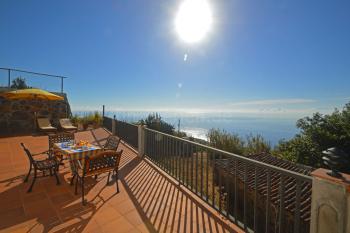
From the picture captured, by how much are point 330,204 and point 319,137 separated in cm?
1093

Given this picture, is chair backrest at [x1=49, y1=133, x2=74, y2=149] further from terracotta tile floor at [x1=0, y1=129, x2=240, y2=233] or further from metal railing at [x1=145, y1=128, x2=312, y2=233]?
metal railing at [x1=145, y1=128, x2=312, y2=233]

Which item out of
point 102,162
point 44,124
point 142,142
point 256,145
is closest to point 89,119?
point 44,124

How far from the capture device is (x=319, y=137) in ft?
33.2

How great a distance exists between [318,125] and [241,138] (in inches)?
174

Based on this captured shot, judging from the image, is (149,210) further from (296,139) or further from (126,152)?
(296,139)

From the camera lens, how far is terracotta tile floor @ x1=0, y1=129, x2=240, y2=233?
8.14 feet

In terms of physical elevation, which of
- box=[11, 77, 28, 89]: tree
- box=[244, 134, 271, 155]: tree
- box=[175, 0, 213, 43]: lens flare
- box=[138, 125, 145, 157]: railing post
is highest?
box=[175, 0, 213, 43]: lens flare

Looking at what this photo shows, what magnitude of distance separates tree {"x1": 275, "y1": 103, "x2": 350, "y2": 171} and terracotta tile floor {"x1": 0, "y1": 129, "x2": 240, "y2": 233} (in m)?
9.36

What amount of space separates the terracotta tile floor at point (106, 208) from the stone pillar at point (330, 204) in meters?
1.15

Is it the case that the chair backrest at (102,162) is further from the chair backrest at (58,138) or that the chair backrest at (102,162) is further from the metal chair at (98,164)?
the chair backrest at (58,138)

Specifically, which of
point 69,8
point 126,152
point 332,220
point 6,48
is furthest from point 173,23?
point 6,48

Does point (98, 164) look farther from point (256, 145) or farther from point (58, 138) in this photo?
point (256, 145)

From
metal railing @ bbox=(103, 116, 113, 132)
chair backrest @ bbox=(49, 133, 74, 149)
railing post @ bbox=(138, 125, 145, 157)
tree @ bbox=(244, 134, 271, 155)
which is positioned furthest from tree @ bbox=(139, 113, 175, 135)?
chair backrest @ bbox=(49, 133, 74, 149)

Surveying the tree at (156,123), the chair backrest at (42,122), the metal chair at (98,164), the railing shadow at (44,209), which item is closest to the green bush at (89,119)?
the chair backrest at (42,122)
